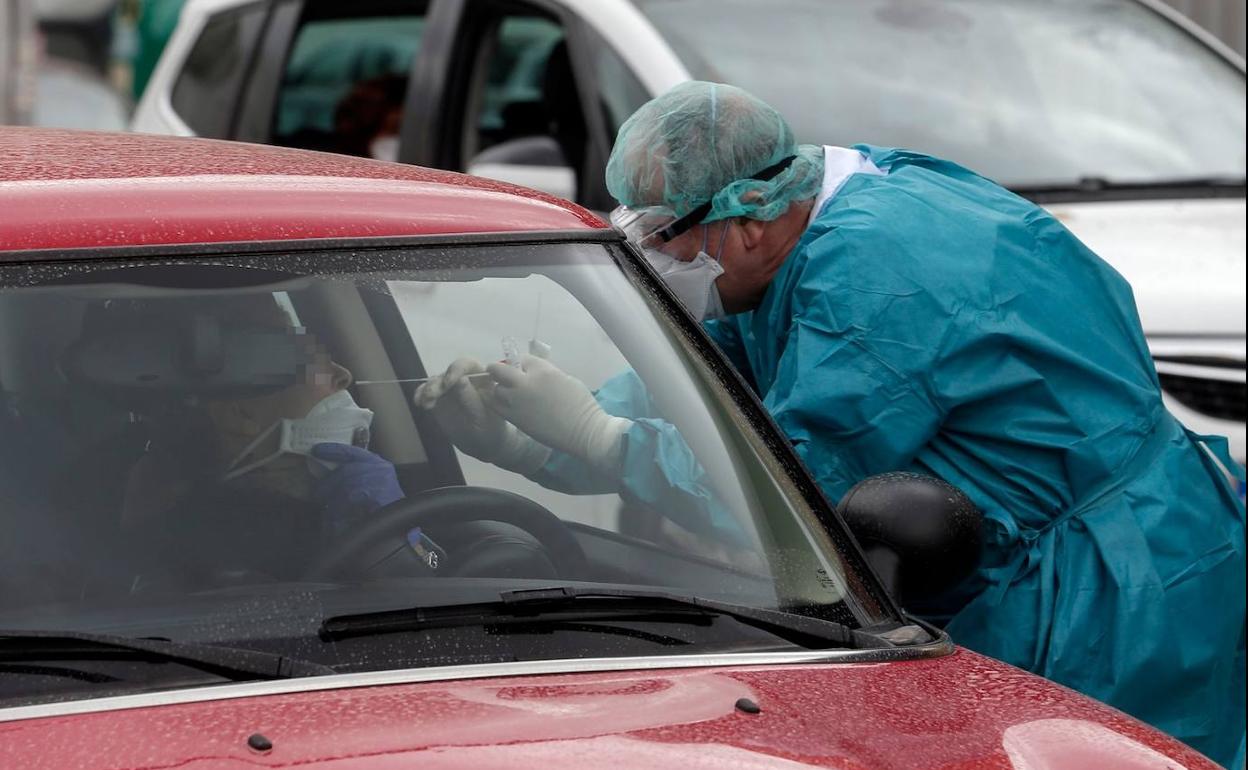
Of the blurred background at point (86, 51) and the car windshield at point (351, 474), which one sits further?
the blurred background at point (86, 51)

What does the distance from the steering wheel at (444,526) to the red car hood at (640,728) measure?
0.25m

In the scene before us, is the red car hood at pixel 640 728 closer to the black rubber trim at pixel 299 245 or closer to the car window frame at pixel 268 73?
the black rubber trim at pixel 299 245

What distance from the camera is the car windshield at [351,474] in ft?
7.74

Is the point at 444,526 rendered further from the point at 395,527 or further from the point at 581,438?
the point at 581,438

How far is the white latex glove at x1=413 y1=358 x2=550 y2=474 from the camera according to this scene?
2717mm

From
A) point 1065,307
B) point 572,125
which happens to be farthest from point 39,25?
point 1065,307

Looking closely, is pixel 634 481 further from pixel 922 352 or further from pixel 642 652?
pixel 922 352

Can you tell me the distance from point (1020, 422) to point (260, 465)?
4.52ft

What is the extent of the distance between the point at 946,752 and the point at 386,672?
59cm

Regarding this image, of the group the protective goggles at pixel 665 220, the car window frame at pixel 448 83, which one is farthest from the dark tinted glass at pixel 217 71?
the protective goggles at pixel 665 220

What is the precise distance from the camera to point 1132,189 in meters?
5.93

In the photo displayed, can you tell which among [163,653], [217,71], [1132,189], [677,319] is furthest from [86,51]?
[163,653]

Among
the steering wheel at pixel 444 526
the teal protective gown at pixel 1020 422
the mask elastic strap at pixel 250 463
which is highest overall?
the mask elastic strap at pixel 250 463

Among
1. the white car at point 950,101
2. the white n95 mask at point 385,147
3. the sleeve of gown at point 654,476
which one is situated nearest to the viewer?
the sleeve of gown at point 654,476
